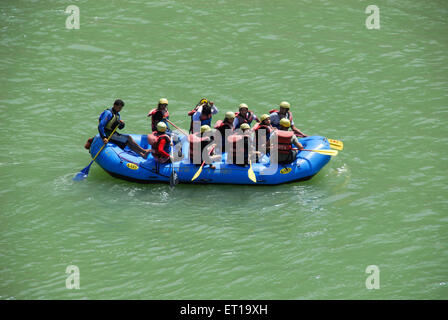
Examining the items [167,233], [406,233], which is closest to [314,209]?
[406,233]

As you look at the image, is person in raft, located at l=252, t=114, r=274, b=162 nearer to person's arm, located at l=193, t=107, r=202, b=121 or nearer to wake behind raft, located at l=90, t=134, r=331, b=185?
wake behind raft, located at l=90, t=134, r=331, b=185

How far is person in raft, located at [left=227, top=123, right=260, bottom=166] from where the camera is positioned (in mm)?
12789

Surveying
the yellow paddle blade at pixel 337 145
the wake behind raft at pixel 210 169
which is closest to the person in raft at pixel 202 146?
the wake behind raft at pixel 210 169

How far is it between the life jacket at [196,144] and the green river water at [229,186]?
718 millimetres

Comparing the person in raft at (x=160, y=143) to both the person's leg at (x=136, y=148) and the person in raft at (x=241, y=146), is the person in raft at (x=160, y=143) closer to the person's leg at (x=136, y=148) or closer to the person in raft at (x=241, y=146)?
the person's leg at (x=136, y=148)

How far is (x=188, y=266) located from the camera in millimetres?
10617

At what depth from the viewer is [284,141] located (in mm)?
12812

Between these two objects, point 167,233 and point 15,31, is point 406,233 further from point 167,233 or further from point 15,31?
point 15,31

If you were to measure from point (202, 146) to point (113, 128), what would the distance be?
2045 mm

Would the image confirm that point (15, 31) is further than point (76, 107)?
Yes

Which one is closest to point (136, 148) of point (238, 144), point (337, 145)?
point (238, 144)

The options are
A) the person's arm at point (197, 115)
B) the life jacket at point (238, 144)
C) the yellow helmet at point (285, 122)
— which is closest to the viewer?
the life jacket at point (238, 144)

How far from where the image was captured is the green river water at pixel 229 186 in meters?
10.5

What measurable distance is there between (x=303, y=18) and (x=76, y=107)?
28.0 ft
